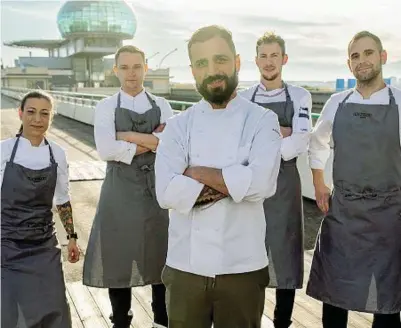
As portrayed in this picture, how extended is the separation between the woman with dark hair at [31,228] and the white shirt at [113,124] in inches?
15.1

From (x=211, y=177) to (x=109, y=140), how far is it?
1360mm

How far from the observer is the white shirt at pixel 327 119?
3166 millimetres

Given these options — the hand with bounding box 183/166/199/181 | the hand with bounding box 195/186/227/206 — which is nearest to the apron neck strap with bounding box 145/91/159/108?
the hand with bounding box 183/166/199/181

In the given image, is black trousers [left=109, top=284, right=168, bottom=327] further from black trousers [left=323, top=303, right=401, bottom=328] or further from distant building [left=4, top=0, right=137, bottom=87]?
distant building [left=4, top=0, right=137, bottom=87]

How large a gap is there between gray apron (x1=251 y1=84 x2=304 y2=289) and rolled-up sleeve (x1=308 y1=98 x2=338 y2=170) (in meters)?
0.16

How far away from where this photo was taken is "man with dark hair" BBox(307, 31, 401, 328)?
10.1ft

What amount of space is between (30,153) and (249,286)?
1527mm

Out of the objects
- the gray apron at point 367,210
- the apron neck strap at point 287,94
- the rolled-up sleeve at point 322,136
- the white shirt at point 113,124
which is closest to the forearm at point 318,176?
the rolled-up sleeve at point 322,136

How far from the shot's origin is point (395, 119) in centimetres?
308

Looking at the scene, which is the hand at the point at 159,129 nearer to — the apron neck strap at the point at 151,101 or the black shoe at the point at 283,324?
the apron neck strap at the point at 151,101

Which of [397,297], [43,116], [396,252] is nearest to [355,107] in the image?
[396,252]

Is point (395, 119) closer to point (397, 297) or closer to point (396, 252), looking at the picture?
point (396, 252)

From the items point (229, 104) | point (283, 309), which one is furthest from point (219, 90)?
point (283, 309)

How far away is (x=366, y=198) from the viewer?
10.2ft
